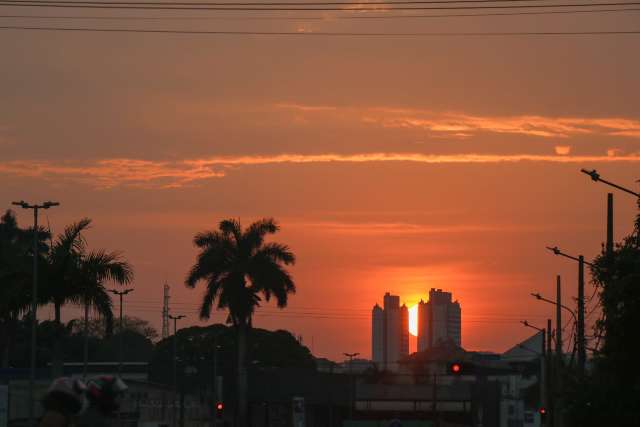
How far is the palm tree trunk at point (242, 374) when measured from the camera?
79312 mm

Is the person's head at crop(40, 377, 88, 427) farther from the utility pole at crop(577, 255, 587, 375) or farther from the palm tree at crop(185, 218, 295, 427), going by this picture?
the palm tree at crop(185, 218, 295, 427)

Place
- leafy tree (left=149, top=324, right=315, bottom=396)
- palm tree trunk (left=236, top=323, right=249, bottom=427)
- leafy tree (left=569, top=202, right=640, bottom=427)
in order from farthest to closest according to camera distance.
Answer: leafy tree (left=149, top=324, right=315, bottom=396)
palm tree trunk (left=236, top=323, right=249, bottom=427)
leafy tree (left=569, top=202, right=640, bottom=427)

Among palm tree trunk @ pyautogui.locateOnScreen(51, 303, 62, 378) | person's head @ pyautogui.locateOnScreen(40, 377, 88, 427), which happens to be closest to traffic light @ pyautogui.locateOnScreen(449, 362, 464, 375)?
palm tree trunk @ pyautogui.locateOnScreen(51, 303, 62, 378)

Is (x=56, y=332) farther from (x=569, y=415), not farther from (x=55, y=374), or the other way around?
(x=569, y=415)

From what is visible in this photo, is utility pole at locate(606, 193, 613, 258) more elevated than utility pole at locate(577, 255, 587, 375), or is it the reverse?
utility pole at locate(606, 193, 613, 258)

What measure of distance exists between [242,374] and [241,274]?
6.37 m

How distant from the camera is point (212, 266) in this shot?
268 feet

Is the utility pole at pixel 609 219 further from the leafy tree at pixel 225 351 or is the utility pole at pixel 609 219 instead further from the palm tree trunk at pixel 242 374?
the leafy tree at pixel 225 351

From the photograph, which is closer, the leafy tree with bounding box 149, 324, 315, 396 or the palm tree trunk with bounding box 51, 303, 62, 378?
the palm tree trunk with bounding box 51, 303, 62, 378

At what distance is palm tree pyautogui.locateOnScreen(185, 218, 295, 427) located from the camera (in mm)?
80250

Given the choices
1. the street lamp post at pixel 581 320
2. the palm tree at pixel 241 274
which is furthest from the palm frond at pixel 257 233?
the street lamp post at pixel 581 320

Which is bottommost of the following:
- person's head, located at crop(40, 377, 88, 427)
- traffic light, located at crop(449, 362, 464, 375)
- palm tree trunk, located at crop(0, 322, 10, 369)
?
person's head, located at crop(40, 377, 88, 427)

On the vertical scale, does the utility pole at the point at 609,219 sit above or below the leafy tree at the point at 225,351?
above

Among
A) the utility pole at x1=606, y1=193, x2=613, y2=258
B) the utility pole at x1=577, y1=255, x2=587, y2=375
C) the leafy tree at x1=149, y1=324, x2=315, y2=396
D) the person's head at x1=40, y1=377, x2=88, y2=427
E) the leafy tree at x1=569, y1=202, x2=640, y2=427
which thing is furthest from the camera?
the leafy tree at x1=149, y1=324, x2=315, y2=396
